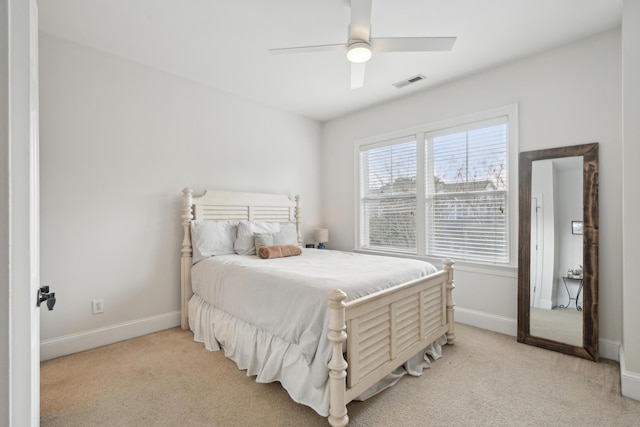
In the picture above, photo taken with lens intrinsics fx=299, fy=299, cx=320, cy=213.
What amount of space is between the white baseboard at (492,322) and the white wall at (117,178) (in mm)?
3001

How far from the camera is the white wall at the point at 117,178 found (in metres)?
2.53

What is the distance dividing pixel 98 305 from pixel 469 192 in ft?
Result: 12.7

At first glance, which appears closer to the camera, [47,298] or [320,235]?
[47,298]

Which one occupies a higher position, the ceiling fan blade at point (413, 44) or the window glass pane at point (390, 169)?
the ceiling fan blade at point (413, 44)

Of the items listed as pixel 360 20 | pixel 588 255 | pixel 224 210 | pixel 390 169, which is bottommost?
pixel 588 255

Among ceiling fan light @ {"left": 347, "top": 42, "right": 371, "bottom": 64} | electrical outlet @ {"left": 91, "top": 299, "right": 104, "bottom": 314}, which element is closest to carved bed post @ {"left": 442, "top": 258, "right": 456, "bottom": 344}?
ceiling fan light @ {"left": 347, "top": 42, "right": 371, "bottom": 64}

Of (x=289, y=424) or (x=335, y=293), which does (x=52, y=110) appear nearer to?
(x=335, y=293)

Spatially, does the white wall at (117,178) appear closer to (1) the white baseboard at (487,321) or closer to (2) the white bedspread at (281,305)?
(2) the white bedspread at (281,305)

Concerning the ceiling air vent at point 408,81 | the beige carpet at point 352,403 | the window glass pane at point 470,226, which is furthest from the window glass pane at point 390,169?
the beige carpet at point 352,403

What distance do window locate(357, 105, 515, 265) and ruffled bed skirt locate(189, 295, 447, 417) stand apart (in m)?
1.16

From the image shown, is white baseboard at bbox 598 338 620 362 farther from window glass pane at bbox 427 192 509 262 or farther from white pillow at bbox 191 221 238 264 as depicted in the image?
white pillow at bbox 191 221 238 264

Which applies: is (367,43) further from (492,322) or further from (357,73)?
(492,322)

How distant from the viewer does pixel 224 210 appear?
11.4ft

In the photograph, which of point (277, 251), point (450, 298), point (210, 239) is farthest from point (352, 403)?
point (210, 239)
